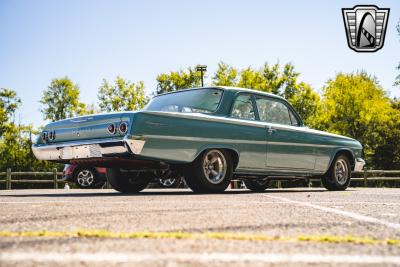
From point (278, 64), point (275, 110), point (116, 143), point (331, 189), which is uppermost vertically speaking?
point (278, 64)

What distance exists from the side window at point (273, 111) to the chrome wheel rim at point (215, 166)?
48.6 inches

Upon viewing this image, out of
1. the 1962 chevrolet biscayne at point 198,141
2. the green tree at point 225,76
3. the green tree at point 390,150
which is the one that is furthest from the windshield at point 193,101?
the green tree at point 390,150

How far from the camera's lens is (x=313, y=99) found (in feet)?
113

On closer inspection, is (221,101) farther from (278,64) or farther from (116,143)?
(278,64)

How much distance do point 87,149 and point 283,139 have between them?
10.7 ft

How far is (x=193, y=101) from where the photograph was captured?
24.5 feet

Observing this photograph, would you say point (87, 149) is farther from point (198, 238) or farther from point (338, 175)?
point (338, 175)

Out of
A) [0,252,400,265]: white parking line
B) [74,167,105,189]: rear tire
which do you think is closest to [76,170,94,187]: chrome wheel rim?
[74,167,105,189]: rear tire

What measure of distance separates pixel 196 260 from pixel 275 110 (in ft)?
22.3

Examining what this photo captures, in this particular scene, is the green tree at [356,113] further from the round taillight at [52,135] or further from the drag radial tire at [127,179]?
the round taillight at [52,135]

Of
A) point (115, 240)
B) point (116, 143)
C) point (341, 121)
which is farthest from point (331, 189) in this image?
point (341, 121)

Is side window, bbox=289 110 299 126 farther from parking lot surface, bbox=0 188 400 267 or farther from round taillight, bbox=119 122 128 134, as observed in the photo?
parking lot surface, bbox=0 188 400 267

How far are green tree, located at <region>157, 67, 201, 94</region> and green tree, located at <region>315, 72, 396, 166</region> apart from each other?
33.3ft

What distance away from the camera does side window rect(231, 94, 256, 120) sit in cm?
760
